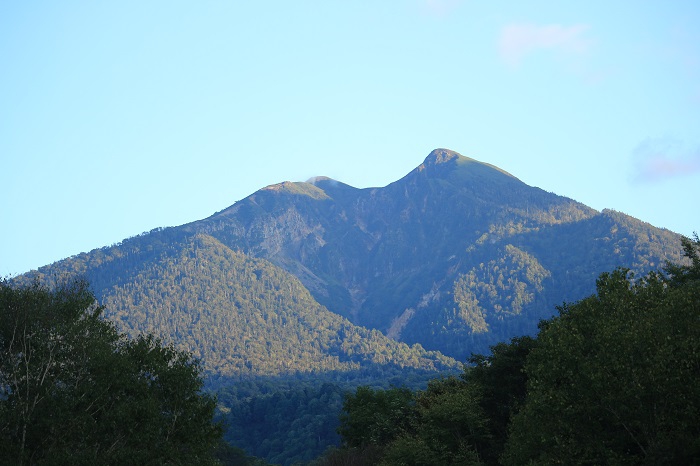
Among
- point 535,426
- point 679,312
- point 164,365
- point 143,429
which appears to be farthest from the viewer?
point 164,365

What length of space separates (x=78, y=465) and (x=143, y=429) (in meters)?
6.20

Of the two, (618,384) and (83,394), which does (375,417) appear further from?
(618,384)

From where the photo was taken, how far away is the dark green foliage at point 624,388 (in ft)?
136

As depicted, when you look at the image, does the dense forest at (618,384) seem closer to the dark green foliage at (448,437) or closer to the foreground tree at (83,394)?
the dark green foliage at (448,437)

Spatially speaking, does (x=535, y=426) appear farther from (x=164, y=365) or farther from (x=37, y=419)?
(x=37, y=419)

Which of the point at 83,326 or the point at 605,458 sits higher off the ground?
the point at 83,326

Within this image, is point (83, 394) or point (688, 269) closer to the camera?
point (83, 394)

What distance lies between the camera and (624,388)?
42344 millimetres

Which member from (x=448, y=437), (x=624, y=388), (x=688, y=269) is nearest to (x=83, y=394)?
(x=624, y=388)

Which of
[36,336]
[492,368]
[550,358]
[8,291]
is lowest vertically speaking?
[492,368]

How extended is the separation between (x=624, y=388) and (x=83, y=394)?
3391 cm

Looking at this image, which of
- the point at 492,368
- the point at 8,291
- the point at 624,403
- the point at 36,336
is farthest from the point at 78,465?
the point at 492,368

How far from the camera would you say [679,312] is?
4469 centimetres

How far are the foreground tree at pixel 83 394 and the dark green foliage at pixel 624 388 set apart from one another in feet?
→ 80.0
